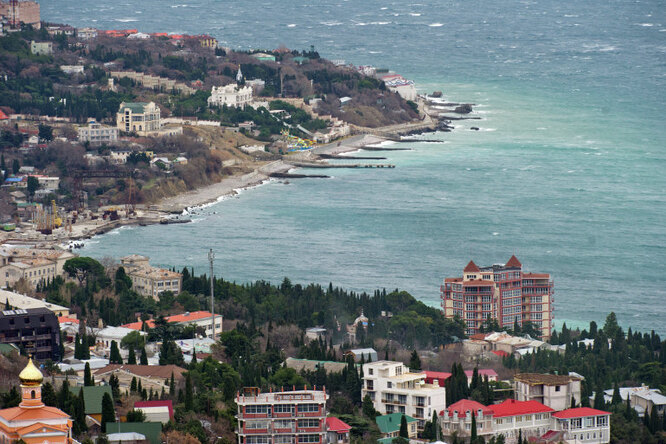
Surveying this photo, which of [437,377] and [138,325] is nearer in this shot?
[437,377]

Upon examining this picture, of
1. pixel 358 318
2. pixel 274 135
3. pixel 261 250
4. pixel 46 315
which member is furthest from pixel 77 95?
pixel 46 315

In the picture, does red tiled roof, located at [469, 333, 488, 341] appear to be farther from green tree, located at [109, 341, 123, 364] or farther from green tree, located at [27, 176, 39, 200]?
green tree, located at [27, 176, 39, 200]

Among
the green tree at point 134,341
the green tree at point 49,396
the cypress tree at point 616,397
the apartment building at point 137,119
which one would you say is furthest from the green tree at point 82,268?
the apartment building at point 137,119

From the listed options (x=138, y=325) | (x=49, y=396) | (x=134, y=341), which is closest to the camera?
(x=49, y=396)

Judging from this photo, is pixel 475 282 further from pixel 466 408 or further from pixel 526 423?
pixel 466 408

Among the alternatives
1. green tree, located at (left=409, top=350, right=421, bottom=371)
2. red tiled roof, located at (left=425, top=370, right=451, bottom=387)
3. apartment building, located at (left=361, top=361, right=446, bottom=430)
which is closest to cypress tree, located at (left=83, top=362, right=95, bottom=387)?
apartment building, located at (left=361, top=361, right=446, bottom=430)

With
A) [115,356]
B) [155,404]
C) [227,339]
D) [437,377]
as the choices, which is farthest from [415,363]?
[155,404]
